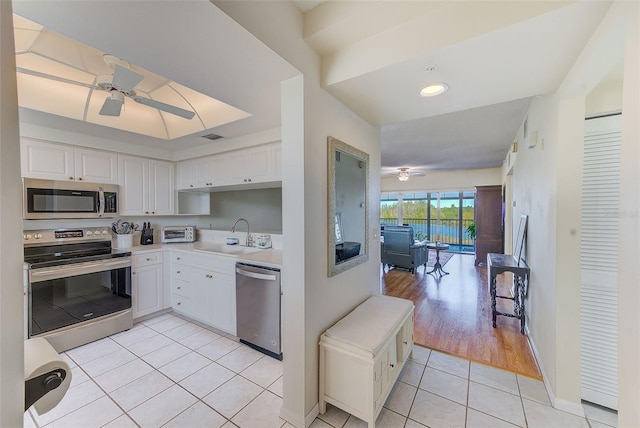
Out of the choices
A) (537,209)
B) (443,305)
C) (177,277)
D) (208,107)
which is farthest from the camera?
(443,305)

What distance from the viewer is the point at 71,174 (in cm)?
292

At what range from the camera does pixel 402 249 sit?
5.52m

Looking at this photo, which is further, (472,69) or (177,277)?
(177,277)

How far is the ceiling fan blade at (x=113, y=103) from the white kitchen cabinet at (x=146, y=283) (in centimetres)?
172

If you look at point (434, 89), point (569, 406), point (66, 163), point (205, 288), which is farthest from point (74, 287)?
point (569, 406)

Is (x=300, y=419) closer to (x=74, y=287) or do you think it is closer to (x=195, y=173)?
(x=74, y=287)

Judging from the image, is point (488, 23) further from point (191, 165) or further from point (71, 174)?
point (71, 174)

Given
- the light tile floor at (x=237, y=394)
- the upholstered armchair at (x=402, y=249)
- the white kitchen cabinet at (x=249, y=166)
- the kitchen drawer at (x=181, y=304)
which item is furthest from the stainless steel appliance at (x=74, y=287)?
the upholstered armchair at (x=402, y=249)

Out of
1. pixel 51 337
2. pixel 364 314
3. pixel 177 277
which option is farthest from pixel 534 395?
pixel 51 337

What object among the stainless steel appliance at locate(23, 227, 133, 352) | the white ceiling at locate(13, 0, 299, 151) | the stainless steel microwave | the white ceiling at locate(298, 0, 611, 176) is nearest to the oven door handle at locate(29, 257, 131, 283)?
the stainless steel appliance at locate(23, 227, 133, 352)

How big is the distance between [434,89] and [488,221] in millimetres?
5701

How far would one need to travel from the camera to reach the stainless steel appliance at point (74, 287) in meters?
2.38

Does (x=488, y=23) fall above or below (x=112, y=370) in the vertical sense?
above

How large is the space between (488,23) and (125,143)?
3977 millimetres
